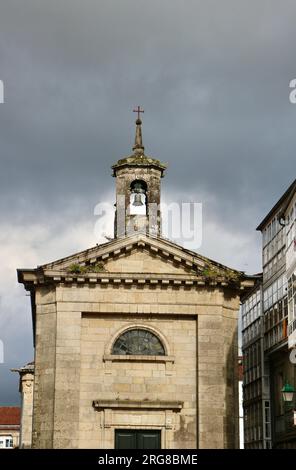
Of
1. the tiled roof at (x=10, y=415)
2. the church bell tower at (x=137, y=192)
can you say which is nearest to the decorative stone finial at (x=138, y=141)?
the church bell tower at (x=137, y=192)

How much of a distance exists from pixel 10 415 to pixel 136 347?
278 ft

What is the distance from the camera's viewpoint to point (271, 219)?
53219 mm

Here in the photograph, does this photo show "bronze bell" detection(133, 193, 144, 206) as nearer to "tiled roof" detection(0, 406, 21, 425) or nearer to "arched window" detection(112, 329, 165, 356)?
"arched window" detection(112, 329, 165, 356)

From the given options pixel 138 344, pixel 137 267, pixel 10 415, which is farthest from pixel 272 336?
pixel 10 415

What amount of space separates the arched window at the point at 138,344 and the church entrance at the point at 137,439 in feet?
10.3

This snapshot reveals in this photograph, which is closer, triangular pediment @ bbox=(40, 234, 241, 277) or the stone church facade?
the stone church facade

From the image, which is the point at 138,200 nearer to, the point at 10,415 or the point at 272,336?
the point at 272,336

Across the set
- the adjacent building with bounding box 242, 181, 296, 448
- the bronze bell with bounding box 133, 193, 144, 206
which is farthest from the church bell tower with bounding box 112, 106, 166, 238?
the adjacent building with bounding box 242, 181, 296, 448

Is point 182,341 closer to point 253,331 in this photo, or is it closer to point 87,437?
point 87,437

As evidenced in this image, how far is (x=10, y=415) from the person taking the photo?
12188cm

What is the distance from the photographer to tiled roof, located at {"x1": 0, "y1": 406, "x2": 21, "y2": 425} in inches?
4719

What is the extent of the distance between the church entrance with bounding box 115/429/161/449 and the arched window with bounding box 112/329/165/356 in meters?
3.15

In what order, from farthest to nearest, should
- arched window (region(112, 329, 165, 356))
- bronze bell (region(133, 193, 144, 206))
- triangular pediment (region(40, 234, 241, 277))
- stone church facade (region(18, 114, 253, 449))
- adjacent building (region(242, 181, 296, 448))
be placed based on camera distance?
adjacent building (region(242, 181, 296, 448)) → bronze bell (region(133, 193, 144, 206)) → arched window (region(112, 329, 165, 356)) → triangular pediment (region(40, 234, 241, 277)) → stone church facade (region(18, 114, 253, 449))

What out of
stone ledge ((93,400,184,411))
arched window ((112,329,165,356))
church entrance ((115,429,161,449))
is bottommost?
church entrance ((115,429,161,449))
